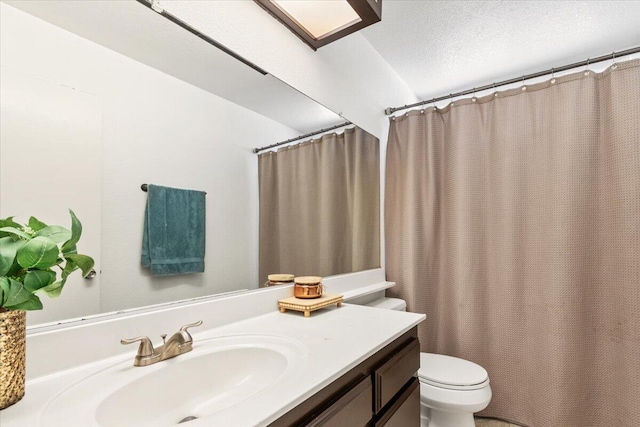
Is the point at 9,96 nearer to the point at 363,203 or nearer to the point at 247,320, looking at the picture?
the point at 247,320

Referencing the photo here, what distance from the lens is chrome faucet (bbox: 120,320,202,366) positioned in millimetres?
757

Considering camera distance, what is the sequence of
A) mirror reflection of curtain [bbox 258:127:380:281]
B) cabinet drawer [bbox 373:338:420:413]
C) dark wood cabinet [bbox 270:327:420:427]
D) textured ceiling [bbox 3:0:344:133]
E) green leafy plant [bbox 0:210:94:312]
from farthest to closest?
mirror reflection of curtain [bbox 258:127:380:281]
cabinet drawer [bbox 373:338:420:413]
textured ceiling [bbox 3:0:344:133]
dark wood cabinet [bbox 270:327:420:427]
green leafy plant [bbox 0:210:94:312]

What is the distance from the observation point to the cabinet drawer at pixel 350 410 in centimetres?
68

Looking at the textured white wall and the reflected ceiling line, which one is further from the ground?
the reflected ceiling line

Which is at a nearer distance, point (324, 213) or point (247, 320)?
point (247, 320)

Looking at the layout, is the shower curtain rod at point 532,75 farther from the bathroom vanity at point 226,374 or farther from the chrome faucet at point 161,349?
the chrome faucet at point 161,349

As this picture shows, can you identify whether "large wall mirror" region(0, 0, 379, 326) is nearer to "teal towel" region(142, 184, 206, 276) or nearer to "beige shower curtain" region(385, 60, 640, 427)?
"teal towel" region(142, 184, 206, 276)

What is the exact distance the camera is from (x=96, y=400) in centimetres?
60

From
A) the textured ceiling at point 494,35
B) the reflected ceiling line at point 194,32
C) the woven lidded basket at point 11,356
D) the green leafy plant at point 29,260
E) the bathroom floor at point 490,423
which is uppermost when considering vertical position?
the textured ceiling at point 494,35

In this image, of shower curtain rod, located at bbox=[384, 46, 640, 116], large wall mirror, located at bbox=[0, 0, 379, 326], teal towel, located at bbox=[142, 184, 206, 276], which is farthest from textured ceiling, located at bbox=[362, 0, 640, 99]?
teal towel, located at bbox=[142, 184, 206, 276]

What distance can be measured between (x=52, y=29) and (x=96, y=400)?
0.86m

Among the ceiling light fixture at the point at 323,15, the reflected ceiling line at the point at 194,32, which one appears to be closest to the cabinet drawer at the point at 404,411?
the reflected ceiling line at the point at 194,32

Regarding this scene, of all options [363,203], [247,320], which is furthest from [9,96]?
[363,203]

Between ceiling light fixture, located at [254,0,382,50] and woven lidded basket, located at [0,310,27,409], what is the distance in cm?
126
